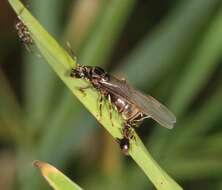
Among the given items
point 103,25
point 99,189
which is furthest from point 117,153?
point 103,25

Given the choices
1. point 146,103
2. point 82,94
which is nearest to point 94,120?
point 146,103

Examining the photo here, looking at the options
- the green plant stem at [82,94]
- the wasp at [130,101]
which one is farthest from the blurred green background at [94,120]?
the green plant stem at [82,94]

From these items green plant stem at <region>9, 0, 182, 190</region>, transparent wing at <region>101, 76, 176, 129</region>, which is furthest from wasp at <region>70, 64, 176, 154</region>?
green plant stem at <region>9, 0, 182, 190</region>

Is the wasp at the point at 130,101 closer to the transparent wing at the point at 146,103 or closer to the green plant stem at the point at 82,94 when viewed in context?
the transparent wing at the point at 146,103

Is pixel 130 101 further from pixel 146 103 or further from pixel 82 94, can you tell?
pixel 82 94

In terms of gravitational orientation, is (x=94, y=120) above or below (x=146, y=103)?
above

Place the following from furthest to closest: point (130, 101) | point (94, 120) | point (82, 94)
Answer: point (94, 120) < point (130, 101) < point (82, 94)

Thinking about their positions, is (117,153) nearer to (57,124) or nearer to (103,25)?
(57,124)
